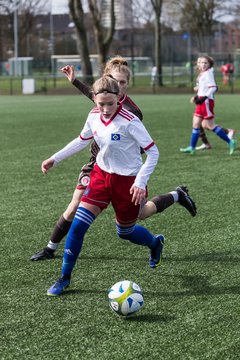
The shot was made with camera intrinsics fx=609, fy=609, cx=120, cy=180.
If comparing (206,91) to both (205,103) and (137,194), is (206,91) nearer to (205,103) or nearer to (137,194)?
(205,103)

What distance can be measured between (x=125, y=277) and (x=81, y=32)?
3435 centimetres

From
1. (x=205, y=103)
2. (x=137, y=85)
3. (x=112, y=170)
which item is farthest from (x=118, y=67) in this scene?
(x=137, y=85)

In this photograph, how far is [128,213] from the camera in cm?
454

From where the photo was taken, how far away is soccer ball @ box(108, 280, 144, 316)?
12.7 ft

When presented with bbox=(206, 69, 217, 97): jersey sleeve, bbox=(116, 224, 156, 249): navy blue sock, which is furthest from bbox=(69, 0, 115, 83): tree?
bbox=(116, 224, 156, 249): navy blue sock

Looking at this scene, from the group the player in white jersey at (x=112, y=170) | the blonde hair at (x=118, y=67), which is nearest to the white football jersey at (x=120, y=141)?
the player in white jersey at (x=112, y=170)

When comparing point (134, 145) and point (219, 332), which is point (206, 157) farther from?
point (219, 332)

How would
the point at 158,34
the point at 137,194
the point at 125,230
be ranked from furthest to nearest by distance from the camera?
the point at 158,34
the point at 125,230
the point at 137,194

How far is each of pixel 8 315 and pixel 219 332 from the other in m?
1.36

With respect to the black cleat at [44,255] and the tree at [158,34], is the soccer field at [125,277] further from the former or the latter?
the tree at [158,34]

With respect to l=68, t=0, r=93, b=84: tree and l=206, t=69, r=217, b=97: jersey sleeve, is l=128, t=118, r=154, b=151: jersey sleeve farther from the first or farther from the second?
l=68, t=0, r=93, b=84: tree

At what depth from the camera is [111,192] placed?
4.46 metres

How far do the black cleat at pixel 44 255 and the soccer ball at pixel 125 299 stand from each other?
136 centimetres

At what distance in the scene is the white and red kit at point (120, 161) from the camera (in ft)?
14.3
